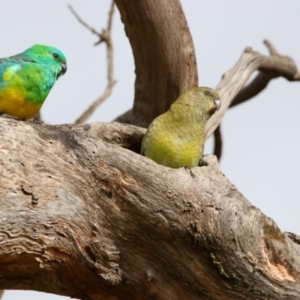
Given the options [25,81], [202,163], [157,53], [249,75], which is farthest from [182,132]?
[249,75]

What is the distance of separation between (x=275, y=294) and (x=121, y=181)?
37.7 inches

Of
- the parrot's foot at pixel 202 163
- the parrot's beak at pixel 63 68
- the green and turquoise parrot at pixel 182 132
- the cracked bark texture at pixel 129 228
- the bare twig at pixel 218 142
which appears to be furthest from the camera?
the bare twig at pixel 218 142

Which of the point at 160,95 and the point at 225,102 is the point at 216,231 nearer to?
the point at 160,95

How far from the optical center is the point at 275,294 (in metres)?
3.61

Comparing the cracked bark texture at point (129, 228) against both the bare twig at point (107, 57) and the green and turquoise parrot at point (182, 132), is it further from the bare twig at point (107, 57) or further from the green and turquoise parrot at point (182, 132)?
the bare twig at point (107, 57)

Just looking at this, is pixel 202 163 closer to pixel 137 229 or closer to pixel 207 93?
pixel 137 229

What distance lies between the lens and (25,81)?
15.9 feet

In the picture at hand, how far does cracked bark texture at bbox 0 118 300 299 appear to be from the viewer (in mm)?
3432

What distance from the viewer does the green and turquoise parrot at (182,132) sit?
14.5ft

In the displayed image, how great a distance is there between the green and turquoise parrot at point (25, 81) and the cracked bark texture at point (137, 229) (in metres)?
1.14

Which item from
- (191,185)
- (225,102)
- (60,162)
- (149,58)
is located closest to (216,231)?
(191,185)

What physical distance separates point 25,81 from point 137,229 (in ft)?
5.63

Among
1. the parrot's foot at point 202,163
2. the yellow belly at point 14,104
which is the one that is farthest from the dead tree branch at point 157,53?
the parrot's foot at point 202,163

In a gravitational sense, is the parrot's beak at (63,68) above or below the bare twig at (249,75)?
below
